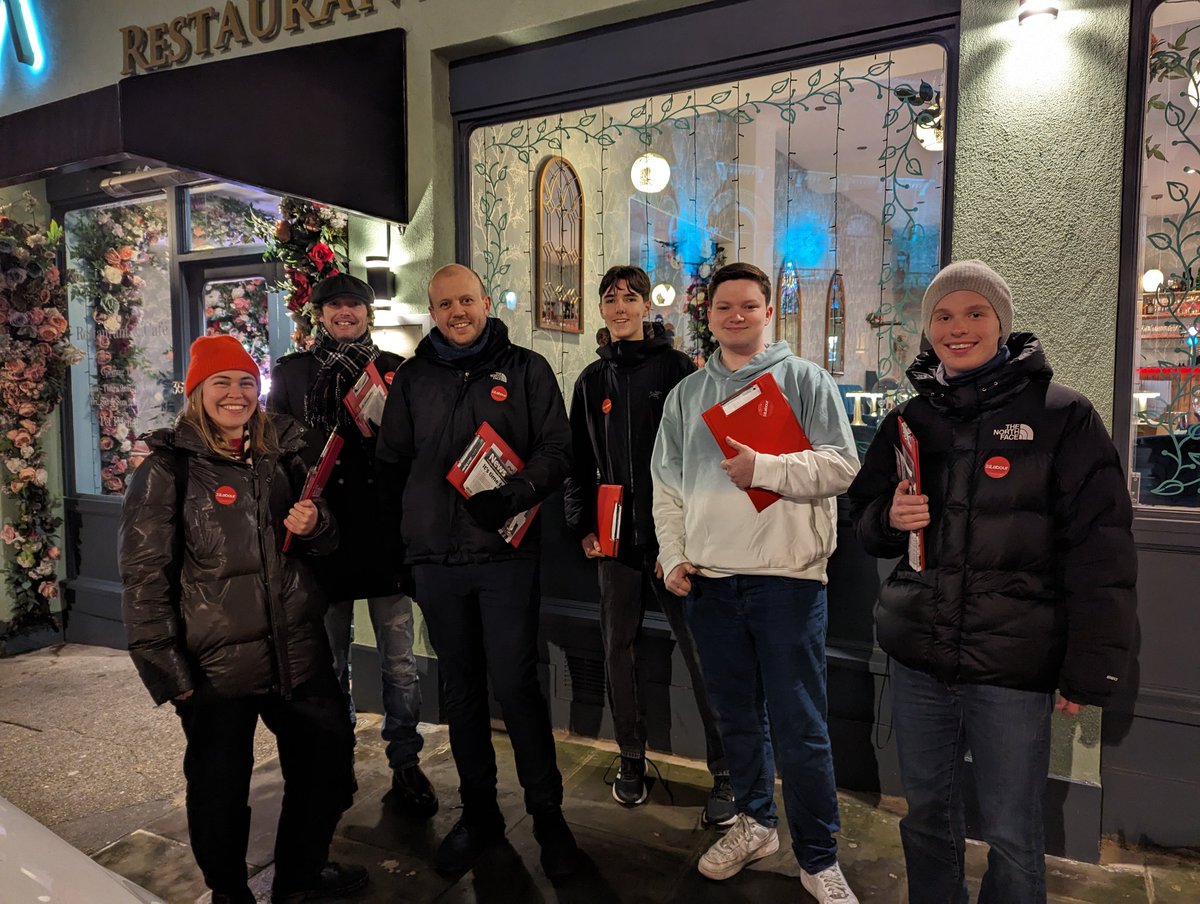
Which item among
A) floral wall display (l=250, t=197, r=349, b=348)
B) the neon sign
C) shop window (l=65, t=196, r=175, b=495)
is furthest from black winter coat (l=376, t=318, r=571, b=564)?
the neon sign

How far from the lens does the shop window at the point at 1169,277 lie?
2875mm

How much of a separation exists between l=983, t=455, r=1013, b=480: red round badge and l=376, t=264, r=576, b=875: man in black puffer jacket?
143cm

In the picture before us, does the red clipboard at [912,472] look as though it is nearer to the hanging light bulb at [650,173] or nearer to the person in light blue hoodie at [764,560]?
the person in light blue hoodie at [764,560]

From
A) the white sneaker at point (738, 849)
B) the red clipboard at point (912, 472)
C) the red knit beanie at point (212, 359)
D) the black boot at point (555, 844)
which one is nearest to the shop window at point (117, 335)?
the red knit beanie at point (212, 359)

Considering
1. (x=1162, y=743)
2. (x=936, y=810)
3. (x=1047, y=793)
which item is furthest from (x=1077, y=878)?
(x=936, y=810)

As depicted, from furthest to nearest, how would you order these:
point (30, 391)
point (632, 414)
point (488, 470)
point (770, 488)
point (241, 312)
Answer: point (241, 312), point (30, 391), point (632, 414), point (488, 470), point (770, 488)

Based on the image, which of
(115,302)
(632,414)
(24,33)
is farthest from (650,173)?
(24,33)

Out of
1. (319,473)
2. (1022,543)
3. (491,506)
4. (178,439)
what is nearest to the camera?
(1022,543)

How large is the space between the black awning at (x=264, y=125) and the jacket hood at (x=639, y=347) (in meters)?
1.64

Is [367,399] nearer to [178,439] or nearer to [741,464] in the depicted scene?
[178,439]

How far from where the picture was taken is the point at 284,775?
2605 mm

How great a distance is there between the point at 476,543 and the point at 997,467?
1.69 meters

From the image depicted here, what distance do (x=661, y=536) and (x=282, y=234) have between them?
115 inches

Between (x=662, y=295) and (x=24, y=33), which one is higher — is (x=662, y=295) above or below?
below
